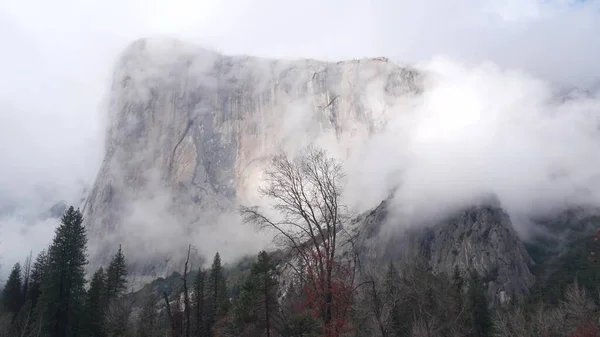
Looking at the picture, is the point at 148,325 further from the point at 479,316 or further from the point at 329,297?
the point at 479,316

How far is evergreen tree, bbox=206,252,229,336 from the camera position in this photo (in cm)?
5000

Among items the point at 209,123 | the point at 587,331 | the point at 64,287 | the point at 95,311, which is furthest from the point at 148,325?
the point at 209,123

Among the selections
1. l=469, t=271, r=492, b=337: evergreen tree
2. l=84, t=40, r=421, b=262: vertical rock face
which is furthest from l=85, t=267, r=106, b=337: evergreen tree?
l=84, t=40, r=421, b=262: vertical rock face

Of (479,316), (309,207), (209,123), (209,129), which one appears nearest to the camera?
(309,207)

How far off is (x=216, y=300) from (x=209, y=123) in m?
100

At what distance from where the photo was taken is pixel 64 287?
43.0 m

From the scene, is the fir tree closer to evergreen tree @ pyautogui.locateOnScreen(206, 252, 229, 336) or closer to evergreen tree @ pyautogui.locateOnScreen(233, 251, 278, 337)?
evergreen tree @ pyautogui.locateOnScreen(233, 251, 278, 337)

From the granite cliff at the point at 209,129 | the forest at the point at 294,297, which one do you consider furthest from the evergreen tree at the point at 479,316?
the granite cliff at the point at 209,129

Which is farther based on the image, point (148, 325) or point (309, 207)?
point (148, 325)

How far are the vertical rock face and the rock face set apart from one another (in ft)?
108

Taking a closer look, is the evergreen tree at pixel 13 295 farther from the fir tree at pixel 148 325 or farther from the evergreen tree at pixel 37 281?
the fir tree at pixel 148 325

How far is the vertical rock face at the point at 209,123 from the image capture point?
14112cm

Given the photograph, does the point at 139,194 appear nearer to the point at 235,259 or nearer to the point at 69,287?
Answer: the point at 235,259

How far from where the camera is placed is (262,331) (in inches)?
1444
